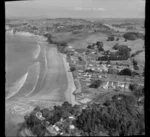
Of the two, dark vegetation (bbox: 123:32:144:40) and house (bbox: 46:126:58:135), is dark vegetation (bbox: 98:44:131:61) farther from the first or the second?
house (bbox: 46:126:58:135)

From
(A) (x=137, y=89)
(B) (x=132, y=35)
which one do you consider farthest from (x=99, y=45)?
(A) (x=137, y=89)

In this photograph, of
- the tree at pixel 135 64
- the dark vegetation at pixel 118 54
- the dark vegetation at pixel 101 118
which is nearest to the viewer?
the dark vegetation at pixel 101 118

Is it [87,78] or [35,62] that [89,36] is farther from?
[35,62]

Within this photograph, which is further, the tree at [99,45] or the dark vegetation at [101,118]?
the tree at [99,45]

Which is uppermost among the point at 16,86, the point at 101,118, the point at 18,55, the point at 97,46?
the point at 97,46

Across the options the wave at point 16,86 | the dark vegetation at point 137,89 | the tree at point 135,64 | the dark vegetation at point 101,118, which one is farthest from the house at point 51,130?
the tree at point 135,64

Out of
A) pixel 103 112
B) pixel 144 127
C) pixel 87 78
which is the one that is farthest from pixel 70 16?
pixel 144 127

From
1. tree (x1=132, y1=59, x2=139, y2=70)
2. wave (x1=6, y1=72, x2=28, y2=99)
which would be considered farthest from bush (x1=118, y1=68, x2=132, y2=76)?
wave (x1=6, y1=72, x2=28, y2=99)

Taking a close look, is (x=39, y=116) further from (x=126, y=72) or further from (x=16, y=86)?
(x=126, y=72)

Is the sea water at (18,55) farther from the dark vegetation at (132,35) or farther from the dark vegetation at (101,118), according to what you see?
the dark vegetation at (132,35)
